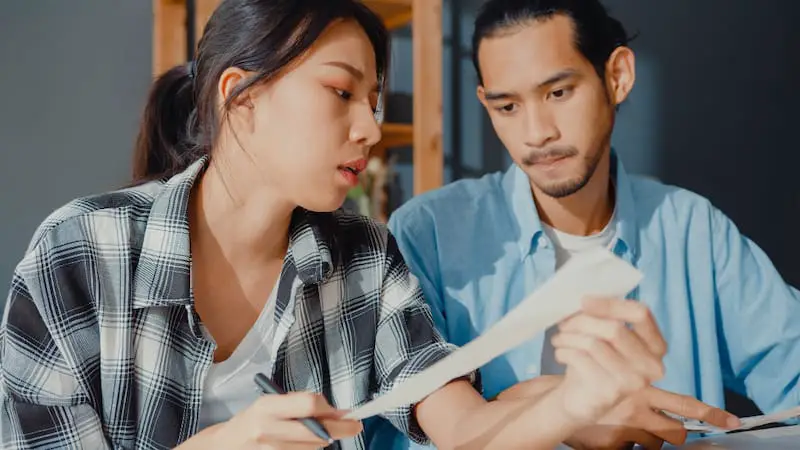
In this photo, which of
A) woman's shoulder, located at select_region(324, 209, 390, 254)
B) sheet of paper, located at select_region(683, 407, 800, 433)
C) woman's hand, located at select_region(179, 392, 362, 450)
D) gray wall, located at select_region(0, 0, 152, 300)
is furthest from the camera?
gray wall, located at select_region(0, 0, 152, 300)

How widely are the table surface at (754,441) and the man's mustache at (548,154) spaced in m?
0.58

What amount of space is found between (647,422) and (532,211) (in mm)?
623

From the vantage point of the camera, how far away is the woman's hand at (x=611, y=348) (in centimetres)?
68

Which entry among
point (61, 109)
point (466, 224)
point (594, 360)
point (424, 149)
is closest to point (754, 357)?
point (466, 224)

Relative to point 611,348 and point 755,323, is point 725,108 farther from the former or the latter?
point 611,348

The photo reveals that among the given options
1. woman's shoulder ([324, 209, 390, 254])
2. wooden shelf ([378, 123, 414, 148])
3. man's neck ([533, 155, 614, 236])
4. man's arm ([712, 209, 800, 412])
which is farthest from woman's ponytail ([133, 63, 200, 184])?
wooden shelf ([378, 123, 414, 148])

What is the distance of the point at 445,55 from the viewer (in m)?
2.67

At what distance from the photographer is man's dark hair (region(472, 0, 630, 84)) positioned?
139 centimetres

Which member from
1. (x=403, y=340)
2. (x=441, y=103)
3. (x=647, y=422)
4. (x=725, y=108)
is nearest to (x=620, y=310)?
(x=647, y=422)

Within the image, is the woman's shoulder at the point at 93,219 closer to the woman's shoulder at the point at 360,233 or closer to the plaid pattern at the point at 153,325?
the plaid pattern at the point at 153,325

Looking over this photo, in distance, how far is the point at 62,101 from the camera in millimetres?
2432

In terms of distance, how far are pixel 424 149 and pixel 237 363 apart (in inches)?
59.2

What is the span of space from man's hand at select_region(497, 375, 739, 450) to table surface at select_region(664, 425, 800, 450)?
2cm

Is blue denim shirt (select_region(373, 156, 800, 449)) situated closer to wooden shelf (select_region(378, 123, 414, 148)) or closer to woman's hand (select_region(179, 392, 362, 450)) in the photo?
woman's hand (select_region(179, 392, 362, 450))
